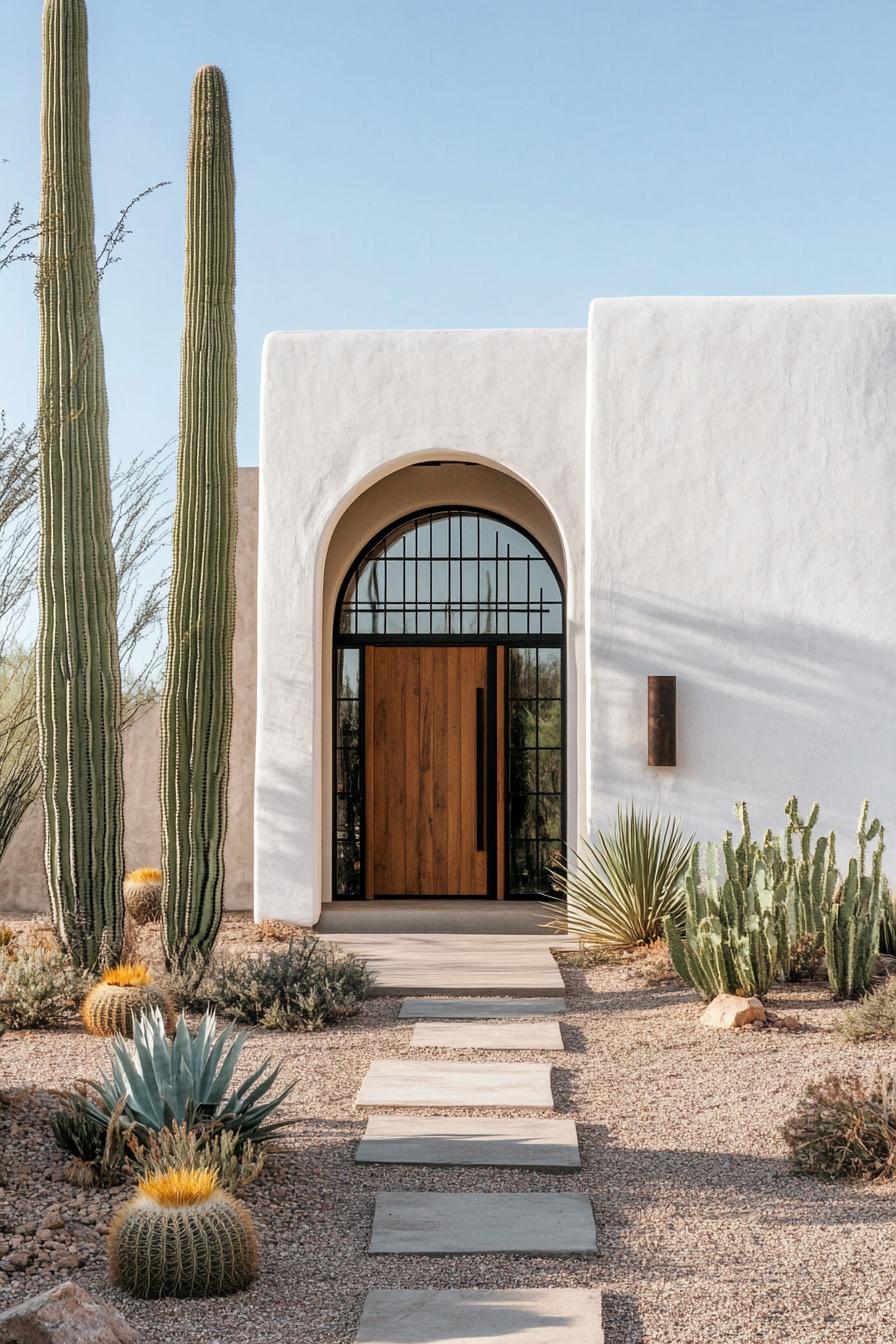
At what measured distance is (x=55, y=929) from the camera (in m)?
7.78

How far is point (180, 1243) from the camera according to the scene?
3.60 meters

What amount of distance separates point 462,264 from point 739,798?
6106mm

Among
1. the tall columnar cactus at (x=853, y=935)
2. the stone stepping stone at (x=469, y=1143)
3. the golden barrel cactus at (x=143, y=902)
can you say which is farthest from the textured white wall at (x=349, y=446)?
the stone stepping stone at (x=469, y=1143)

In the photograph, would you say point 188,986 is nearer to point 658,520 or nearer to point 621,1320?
point 621,1320

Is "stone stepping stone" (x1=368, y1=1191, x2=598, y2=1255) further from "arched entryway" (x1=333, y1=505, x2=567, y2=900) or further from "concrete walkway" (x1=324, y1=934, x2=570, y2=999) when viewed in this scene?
"arched entryway" (x1=333, y1=505, x2=567, y2=900)

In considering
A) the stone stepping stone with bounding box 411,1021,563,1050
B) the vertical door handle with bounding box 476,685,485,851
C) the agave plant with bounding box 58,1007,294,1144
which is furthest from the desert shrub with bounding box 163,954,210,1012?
the vertical door handle with bounding box 476,685,485,851

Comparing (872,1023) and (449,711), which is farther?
(449,711)

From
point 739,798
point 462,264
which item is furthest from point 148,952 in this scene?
point 462,264

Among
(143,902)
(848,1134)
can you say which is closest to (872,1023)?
(848,1134)

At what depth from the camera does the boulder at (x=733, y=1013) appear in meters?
6.95

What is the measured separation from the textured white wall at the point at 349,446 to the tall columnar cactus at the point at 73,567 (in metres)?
2.40

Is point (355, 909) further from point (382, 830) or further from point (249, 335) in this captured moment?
point (249, 335)

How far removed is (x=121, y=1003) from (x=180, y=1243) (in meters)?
3.37

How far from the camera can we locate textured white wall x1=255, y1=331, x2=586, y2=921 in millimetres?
10203
